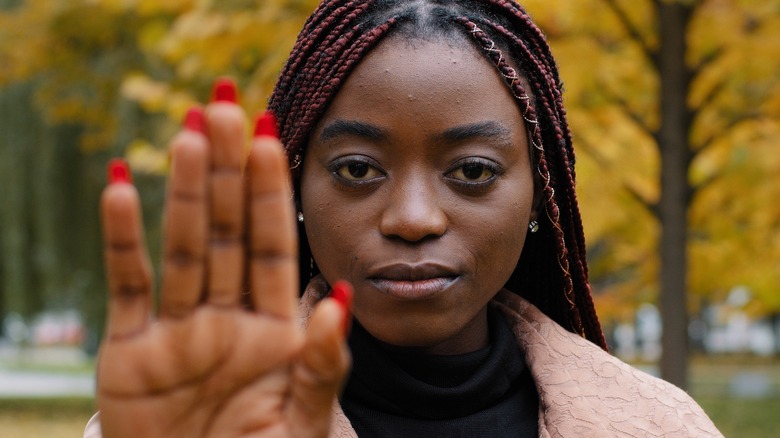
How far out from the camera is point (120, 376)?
145cm

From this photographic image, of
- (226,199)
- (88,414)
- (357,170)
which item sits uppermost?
(226,199)

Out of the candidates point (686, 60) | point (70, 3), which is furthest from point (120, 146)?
point (686, 60)

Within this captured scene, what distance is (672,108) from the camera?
7465 mm

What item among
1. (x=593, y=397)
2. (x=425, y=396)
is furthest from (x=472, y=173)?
(x=593, y=397)

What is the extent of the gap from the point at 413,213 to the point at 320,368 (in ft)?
1.87

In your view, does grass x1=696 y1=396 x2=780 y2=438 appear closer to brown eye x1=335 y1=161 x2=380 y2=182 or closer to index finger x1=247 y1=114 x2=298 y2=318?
brown eye x1=335 y1=161 x2=380 y2=182

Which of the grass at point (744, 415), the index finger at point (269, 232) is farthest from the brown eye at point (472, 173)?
the grass at point (744, 415)

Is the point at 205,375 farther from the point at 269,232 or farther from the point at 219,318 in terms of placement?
the point at 269,232

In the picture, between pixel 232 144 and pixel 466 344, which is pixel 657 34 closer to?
pixel 466 344

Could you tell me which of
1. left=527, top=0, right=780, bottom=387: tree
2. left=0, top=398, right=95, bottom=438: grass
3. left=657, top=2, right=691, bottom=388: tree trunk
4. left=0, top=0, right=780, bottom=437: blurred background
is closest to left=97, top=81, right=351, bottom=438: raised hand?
left=0, top=0, right=780, bottom=437: blurred background

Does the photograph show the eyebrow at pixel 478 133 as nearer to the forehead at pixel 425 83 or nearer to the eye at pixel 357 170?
the forehead at pixel 425 83

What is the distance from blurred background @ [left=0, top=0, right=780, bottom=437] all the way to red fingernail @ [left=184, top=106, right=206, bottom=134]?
190 inches

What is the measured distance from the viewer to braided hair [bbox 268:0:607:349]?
6.98 ft

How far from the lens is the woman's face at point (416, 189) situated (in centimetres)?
198
